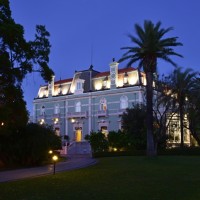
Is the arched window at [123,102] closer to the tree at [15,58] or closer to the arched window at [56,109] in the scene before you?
the arched window at [56,109]

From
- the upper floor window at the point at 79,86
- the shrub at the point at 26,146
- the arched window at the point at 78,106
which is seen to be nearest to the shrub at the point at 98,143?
the shrub at the point at 26,146

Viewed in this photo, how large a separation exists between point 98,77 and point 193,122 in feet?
72.8

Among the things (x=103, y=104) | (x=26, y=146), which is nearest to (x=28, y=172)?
(x=26, y=146)

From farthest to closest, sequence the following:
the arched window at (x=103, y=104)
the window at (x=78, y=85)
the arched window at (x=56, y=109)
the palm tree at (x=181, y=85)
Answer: the arched window at (x=56, y=109)
the window at (x=78, y=85)
the arched window at (x=103, y=104)
the palm tree at (x=181, y=85)

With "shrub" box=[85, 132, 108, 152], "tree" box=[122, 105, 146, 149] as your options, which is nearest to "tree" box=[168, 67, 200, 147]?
A: "tree" box=[122, 105, 146, 149]

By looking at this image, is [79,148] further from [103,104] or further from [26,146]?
[26,146]

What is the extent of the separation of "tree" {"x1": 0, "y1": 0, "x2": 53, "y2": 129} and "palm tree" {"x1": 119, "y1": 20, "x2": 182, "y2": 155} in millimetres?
15328

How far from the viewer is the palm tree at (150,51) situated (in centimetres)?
3447

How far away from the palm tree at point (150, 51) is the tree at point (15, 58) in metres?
15.3

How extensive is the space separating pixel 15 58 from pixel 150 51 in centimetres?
1795

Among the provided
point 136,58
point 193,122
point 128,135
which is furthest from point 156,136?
point 136,58

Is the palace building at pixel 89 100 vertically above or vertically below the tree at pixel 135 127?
above

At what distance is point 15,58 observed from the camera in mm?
19609

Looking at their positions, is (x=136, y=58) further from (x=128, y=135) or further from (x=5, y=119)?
(x=5, y=119)
